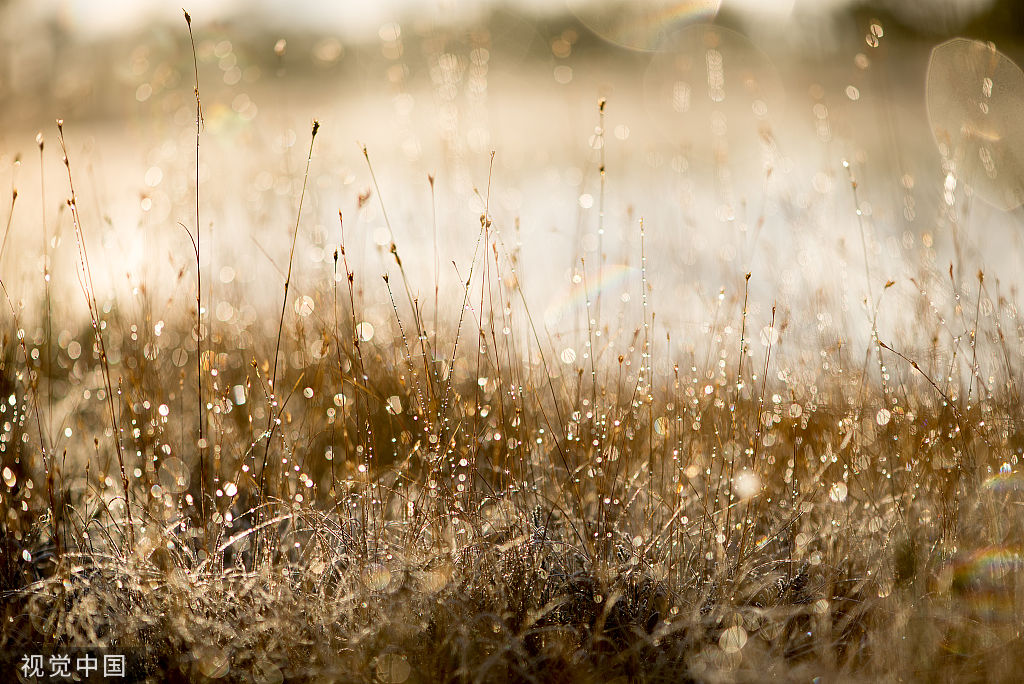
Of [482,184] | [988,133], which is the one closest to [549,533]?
[482,184]

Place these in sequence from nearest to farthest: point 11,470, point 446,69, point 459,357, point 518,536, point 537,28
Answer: point 518,536
point 11,470
point 459,357
point 446,69
point 537,28

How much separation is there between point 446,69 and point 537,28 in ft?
30.9

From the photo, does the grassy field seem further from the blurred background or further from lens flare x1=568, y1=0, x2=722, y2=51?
lens flare x1=568, y1=0, x2=722, y2=51

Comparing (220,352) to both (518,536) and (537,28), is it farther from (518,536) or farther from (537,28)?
(537,28)

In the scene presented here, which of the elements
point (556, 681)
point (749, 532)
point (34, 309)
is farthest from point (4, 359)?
point (749, 532)

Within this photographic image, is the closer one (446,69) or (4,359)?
(4,359)

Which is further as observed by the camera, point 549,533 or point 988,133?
point 988,133

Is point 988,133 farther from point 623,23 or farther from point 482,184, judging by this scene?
point 623,23

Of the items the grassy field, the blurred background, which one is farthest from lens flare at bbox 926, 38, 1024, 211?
the grassy field

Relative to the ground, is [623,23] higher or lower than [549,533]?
higher

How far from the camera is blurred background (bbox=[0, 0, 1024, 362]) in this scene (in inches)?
127

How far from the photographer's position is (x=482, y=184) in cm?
503

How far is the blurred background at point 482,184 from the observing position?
3229mm

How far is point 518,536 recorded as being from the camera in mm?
1795
